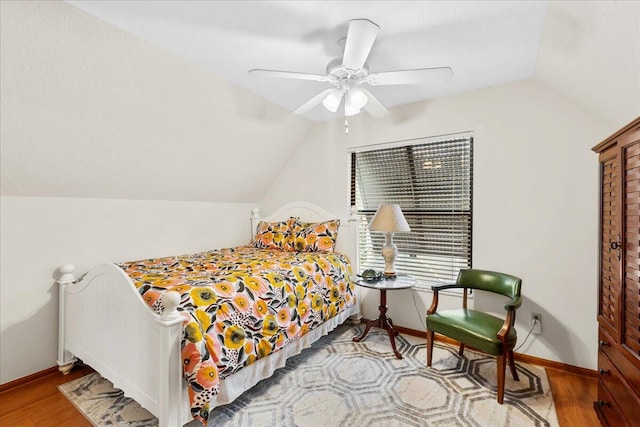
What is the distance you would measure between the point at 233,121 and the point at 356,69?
5.03 ft

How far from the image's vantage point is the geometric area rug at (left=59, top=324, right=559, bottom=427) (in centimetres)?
183

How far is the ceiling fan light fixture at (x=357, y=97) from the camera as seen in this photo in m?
2.03

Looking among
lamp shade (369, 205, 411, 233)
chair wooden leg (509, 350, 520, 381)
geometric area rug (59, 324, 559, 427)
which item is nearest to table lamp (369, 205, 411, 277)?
lamp shade (369, 205, 411, 233)

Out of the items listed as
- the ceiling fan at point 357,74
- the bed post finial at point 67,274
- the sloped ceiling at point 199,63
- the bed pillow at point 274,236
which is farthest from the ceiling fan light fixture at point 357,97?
the bed post finial at point 67,274

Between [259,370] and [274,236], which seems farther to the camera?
[274,236]

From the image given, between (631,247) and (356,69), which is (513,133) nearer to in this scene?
(631,247)

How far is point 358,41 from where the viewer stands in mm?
1576

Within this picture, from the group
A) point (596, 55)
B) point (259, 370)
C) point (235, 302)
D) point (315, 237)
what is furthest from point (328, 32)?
point (259, 370)

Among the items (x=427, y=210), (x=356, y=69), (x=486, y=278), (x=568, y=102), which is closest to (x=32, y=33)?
(x=356, y=69)

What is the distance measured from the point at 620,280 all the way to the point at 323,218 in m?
2.56

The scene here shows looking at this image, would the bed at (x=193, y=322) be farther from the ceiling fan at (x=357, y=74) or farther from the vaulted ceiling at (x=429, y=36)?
the vaulted ceiling at (x=429, y=36)

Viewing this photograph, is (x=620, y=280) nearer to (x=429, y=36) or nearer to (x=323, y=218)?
(x=429, y=36)

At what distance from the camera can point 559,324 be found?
2.42 m

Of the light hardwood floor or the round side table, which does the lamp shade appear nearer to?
the round side table
